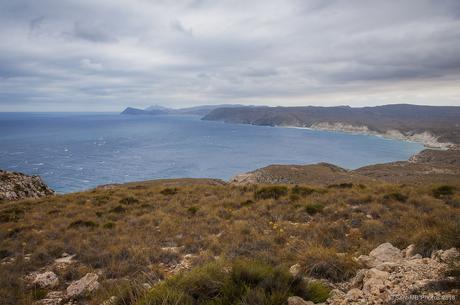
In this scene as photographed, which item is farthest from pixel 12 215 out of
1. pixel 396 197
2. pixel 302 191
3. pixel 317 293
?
pixel 396 197

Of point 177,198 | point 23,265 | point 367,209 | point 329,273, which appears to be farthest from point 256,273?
point 177,198

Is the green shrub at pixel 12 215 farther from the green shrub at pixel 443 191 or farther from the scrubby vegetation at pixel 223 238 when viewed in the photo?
the green shrub at pixel 443 191

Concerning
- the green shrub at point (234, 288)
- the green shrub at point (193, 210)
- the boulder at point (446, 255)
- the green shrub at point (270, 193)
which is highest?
the boulder at point (446, 255)

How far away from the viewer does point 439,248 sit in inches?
245

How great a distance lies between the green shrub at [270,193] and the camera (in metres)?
15.4

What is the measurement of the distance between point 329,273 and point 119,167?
3762 inches

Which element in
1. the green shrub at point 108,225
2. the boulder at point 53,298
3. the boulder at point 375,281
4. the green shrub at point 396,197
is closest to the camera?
the boulder at point 375,281

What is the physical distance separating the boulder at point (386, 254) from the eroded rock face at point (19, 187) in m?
27.0

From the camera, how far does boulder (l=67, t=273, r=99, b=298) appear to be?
6402 millimetres

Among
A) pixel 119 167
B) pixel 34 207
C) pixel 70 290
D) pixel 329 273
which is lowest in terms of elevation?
pixel 119 167

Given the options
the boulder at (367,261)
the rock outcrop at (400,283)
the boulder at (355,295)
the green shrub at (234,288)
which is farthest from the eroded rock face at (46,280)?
the boulder at (367,261)

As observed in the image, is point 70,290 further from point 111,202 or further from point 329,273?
point 111,202

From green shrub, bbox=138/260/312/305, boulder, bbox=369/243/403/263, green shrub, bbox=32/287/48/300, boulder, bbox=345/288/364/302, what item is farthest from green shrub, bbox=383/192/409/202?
green shrub, bbox=32/287/48/300

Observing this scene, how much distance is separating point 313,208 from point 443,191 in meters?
6.63
